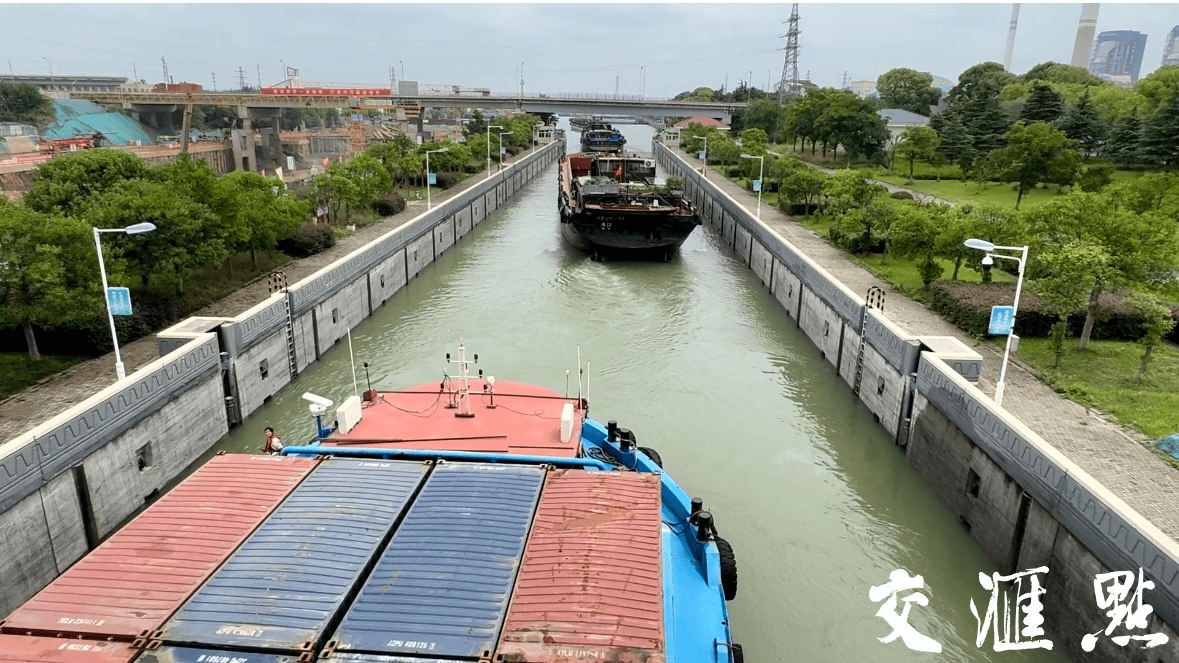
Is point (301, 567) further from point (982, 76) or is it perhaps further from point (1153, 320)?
point (982, 76)

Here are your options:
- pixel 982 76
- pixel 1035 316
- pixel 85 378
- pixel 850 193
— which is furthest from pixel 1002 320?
pixel 982 76

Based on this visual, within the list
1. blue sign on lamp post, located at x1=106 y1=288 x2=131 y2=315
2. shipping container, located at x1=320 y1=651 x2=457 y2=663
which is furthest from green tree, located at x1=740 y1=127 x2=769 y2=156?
shipping container, located at x1=320 y1=651 x2=457 y2=663

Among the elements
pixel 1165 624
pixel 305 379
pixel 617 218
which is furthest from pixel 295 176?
pixel 1165 624

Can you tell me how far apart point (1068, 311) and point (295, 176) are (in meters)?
64.0

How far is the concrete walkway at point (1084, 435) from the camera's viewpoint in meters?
13.7

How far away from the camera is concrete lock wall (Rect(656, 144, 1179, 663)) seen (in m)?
11.1

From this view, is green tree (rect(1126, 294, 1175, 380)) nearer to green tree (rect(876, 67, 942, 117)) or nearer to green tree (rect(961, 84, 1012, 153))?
green tree (rect(961, 84, 1012, 153))

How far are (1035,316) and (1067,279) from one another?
3.88 metres

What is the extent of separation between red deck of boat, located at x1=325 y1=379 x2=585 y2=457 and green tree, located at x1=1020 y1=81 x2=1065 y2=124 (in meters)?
64.9

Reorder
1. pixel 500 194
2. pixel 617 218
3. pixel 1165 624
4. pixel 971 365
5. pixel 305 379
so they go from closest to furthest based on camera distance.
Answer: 1. pixel 1165 624
2. pixel 971 365
3. pixel 305 379
4. pixel 617 218
5. pixel 500 194

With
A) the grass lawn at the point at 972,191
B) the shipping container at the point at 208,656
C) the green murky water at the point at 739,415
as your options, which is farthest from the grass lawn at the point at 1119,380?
the grass lawn at the point at 972,191

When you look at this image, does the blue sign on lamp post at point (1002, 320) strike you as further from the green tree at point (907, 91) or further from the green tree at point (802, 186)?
the green tree at point (907, 91)

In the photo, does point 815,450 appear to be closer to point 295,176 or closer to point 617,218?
point 617,218

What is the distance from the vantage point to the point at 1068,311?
19609 millimetres
